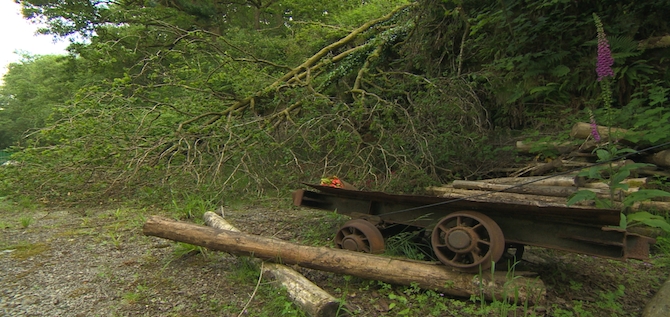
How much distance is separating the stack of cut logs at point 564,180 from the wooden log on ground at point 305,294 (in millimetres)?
2149

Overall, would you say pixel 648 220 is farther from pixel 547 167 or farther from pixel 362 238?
pixel 547 167

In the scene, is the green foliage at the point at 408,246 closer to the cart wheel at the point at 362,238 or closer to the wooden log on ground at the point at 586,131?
the cart wheel at the point at 362,238

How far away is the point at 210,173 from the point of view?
21.9 feet

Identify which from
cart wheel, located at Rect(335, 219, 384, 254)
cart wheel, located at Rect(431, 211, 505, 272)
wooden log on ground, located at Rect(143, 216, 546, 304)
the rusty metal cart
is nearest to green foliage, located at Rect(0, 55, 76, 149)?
wooden log on ground, located at Rect(143, 216, 546, 304)

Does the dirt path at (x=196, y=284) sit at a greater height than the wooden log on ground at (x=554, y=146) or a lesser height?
lesser

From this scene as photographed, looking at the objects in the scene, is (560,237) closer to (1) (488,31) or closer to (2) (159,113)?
(1) (488,31)

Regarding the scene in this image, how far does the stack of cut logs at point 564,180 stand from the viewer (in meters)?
4.51

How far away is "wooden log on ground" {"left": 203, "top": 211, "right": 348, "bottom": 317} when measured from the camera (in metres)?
2.57

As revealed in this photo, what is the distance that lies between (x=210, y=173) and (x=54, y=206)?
2.80 meters

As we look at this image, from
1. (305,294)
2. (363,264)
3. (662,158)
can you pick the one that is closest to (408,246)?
(363,264)

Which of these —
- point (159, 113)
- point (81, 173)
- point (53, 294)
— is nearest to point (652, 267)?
point (53, 294)

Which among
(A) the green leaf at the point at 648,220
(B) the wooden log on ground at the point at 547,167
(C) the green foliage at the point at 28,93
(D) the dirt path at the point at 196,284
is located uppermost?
(C) the green foliage at the point at 28,93

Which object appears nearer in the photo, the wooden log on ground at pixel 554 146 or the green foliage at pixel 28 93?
the wooden log on ground at pixel 554 146

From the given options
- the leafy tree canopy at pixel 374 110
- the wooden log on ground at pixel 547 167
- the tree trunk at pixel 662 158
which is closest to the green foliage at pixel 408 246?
the leafy tree canopy at pixel 374 110
